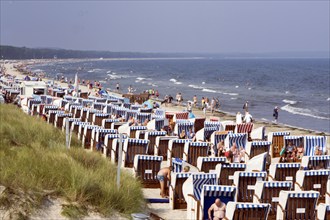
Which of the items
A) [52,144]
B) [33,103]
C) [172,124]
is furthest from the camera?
[33,103]

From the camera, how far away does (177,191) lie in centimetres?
1156

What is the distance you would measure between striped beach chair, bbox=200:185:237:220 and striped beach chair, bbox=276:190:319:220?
0.85 metres

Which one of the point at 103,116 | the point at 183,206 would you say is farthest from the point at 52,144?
the point at 103,116

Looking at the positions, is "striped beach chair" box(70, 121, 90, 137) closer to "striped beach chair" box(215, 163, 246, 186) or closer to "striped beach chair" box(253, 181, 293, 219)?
"striped beach chair" box(215, 163, 246, 186)

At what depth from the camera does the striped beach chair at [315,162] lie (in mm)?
13719

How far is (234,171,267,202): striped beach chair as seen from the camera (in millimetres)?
11172

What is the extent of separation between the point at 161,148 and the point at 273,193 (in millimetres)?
5812

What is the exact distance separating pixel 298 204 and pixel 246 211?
139 centimetres

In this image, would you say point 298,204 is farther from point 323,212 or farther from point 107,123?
point 107,123

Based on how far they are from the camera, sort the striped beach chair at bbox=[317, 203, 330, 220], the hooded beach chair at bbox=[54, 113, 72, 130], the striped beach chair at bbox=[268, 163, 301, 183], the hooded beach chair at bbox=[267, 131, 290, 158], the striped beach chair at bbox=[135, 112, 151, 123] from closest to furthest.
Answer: the striped beach chair at bbox=[317, 203, 330, 220]
the striped beach chair at bbox=[268, 163, 301, 183]
the hooded beach chair at bbox=[267, 131, 290, 158]
the hooded beach chair at bbox=[54, 113, 72, 130]
the striped beach chair at bbox=[135, 112, 151, 123]

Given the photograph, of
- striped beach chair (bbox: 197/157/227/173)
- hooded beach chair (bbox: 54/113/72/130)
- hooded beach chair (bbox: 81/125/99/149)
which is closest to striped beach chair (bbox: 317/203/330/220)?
striped beach chair (bbox: 197/157/227/173)

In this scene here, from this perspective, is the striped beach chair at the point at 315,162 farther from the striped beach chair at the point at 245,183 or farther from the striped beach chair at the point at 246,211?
the striped beach chair at the point at 246,211

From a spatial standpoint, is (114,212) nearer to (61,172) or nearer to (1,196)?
(61,172)

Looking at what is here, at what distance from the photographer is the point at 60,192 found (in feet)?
30.7
